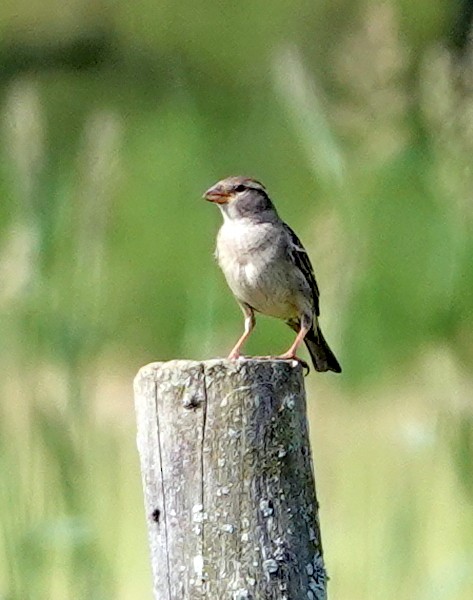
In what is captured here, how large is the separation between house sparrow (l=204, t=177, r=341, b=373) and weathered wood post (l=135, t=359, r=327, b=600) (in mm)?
1081

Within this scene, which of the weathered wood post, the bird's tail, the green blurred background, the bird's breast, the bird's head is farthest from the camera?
the bird's tail

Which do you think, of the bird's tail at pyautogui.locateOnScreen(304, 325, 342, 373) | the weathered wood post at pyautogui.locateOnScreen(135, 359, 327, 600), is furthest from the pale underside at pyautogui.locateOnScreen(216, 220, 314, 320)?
the weathered wood post at pyautogui.locateOnScreen(135, 359, 327, 600)

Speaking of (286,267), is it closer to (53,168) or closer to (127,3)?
(53,168)

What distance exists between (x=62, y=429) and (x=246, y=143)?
79 centimetres

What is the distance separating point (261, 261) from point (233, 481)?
1.29 meters

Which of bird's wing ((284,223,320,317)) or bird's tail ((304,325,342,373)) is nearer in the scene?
bird's wing ((284,223,320,317))

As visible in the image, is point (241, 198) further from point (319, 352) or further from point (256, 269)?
point (319, 352)

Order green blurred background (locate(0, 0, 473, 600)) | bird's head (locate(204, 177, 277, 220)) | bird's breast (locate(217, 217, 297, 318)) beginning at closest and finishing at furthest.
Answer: green blurred background (locate(0, 0, 473, 600)) → bird's breast (locate(217, 217, 297, 318)) → bird's head (locate(204, 177, 277, 220))

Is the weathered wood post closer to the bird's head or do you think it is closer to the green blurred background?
the green blurred background

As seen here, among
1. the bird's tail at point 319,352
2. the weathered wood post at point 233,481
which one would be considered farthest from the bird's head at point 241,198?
the weathered wood post at point 233,481

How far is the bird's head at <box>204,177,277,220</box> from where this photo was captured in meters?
3.84

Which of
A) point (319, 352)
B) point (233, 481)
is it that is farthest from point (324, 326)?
point (233, 481)

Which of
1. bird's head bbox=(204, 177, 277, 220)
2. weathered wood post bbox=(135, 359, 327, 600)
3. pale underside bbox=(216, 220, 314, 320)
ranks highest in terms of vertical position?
bird's head bbox=(204, 177, 277, 220)

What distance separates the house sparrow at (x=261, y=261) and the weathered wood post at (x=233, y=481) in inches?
42.6
